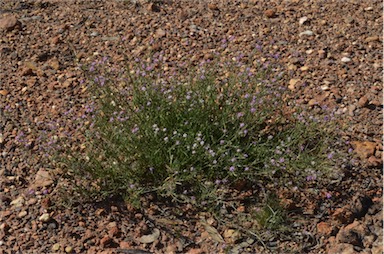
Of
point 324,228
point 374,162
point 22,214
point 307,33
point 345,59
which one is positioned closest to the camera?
point 324,228

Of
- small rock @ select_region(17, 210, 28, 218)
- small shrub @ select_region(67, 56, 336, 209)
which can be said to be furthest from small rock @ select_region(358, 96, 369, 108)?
small rock @ select_region(17, 210, 28, 218)

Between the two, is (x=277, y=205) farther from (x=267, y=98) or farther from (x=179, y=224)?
(x=267, y=98)

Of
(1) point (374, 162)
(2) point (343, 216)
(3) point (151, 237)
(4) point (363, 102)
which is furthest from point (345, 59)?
(3) point (151, 237)

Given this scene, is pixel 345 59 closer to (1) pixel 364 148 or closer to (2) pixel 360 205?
(1) pixel 364 148

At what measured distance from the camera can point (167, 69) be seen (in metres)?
5.07

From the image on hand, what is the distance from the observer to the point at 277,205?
377 cm

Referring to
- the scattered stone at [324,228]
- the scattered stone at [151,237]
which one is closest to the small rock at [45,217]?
the scattered stone at [151,237]

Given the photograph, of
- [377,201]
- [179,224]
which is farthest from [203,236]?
[377,201]

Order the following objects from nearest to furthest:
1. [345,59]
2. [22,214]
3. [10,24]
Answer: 1. [22,214]
2. [345,59]
3. [10,24]

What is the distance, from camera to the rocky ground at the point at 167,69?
3.74m

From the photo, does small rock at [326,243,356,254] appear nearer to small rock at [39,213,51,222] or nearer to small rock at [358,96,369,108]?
small rock at [358,96,369,108]

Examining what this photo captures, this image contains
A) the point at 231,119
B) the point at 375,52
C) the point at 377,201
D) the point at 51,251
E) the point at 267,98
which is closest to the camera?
the point at 51,251

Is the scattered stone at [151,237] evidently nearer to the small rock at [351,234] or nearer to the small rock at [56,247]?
the small rock at [56,247]

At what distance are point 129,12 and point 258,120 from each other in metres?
2.34
